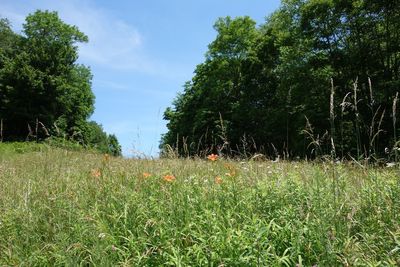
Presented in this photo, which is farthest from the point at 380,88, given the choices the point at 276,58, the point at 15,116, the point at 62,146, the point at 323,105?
the point at 15,116

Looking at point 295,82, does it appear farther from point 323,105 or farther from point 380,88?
point 380,88

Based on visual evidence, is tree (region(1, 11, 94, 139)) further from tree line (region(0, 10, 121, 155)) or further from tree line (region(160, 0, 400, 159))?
tree line (region(160, 0, 400, 159))

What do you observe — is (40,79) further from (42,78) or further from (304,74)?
(304,74)

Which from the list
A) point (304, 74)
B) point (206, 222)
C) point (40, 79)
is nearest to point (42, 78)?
point (40, 79)

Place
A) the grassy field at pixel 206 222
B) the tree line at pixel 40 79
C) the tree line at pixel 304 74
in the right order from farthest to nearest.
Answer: the tree line at pixel 40 79 < the tree line at pixel 304 74 < the grassy field at pixel 206 222

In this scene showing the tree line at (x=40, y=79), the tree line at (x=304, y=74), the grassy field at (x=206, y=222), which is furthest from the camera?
the tree line at (x=40, y=79)

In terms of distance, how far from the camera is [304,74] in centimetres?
2691

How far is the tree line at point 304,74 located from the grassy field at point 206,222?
34.5 ft

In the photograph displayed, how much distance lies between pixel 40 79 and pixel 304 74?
2565 centimetres

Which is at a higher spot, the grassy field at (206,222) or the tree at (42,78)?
the tree at (42,78)

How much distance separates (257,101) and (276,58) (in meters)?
3.84

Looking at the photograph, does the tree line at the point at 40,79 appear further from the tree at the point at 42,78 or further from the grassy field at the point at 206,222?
the grassy field at the point at 206,222

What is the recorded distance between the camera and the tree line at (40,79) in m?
40.0

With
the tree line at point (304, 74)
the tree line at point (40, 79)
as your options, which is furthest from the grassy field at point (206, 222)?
the tree line at point (40, 79)
